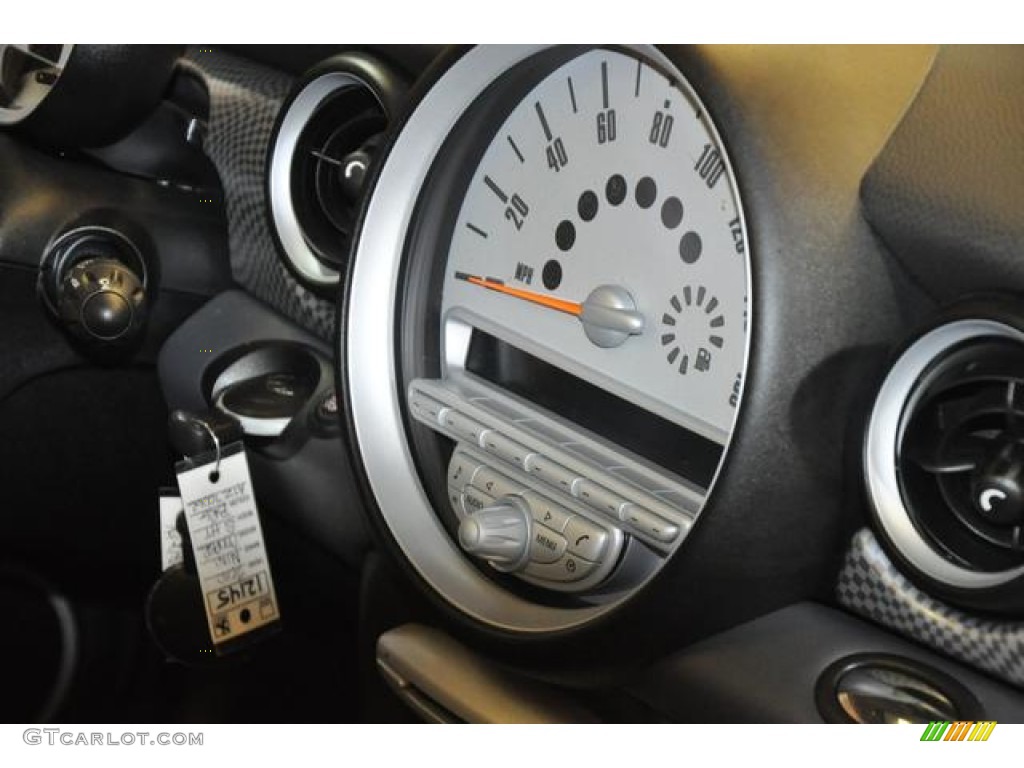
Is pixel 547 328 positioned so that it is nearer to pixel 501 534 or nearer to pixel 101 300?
pixel 501 534

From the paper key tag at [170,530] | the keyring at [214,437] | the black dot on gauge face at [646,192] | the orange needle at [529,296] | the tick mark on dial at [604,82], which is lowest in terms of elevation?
the paper key tag at [170,530]

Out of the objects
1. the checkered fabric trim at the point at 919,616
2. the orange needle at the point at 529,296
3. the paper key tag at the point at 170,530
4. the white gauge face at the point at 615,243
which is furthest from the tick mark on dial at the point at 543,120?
the paper key tag at the point at 170,530

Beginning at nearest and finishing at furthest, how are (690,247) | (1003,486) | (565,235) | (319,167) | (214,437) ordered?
(1003,486), (690,247), (565,235), (214,437), (319,167)

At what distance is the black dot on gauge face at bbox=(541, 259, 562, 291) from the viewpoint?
3.11ft

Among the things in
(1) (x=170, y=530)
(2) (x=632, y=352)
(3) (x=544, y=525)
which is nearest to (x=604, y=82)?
(2) (x=632, y=352)

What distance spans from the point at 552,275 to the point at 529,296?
25mm

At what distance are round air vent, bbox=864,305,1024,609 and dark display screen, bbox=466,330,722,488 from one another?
0.41ft

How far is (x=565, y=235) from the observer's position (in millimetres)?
939

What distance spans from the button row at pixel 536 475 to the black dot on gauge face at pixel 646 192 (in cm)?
18

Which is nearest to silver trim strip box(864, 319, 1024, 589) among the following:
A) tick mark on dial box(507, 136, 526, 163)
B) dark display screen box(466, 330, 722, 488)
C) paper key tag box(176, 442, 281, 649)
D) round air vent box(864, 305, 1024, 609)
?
round air vent box(864, 305, 1024, 609)

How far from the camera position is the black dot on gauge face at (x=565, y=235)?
0.93m

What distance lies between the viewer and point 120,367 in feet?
4.50

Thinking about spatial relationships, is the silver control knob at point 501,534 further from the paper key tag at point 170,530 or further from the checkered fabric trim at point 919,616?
the paper key tag at point 170,530
